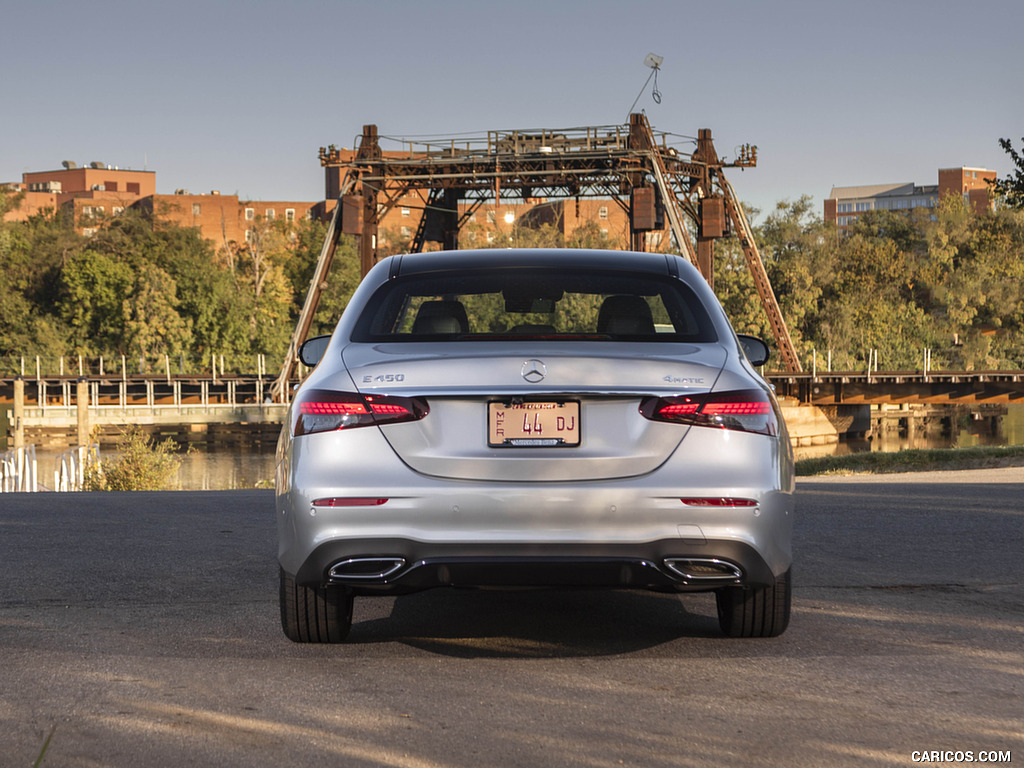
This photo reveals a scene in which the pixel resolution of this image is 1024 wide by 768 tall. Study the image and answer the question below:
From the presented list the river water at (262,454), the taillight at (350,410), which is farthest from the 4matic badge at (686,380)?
the river water at (262,454)

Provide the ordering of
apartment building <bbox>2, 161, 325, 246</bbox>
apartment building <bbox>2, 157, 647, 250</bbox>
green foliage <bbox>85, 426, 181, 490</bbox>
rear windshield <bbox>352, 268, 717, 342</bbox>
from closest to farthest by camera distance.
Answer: rear windshield <bbox>352, 268, 717, 342</bbox> < green foliage <bbox>85, 426, 181, 490</bbox> < apartment building <bbox>2, 157, 647, 250</bbox> < apartment building <bbox>2, 161, 325, 246</bbox>

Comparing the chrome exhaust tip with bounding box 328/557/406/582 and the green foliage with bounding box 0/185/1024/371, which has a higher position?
the green foliage with bounding box 0/185/1024/371

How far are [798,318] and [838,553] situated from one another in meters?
75.6

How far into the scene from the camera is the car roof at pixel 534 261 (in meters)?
5.55

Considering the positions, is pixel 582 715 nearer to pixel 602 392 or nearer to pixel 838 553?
pixel 602 392

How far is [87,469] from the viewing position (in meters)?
24.0

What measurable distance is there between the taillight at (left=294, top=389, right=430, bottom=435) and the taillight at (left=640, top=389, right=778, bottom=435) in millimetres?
851

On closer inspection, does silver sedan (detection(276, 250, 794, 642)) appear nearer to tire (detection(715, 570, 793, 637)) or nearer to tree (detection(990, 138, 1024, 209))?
tire (detection(715, 570, 793, 637))

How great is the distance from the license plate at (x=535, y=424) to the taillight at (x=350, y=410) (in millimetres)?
266

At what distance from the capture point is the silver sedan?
4527 millimetres

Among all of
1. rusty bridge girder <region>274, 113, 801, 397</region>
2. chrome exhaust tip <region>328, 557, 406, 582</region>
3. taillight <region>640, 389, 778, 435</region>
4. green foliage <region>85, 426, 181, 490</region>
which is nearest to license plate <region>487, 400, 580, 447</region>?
taillight <region>640, 389, 778, 435</region>

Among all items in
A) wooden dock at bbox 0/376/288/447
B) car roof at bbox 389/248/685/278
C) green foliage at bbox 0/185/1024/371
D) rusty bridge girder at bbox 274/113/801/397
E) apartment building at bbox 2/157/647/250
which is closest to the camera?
car roof at bbox 389/248/685/278

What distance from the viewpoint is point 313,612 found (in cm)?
518

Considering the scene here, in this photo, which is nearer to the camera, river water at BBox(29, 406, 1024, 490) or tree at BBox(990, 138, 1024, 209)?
tree at BBox(990, 138, 1024, 209)
